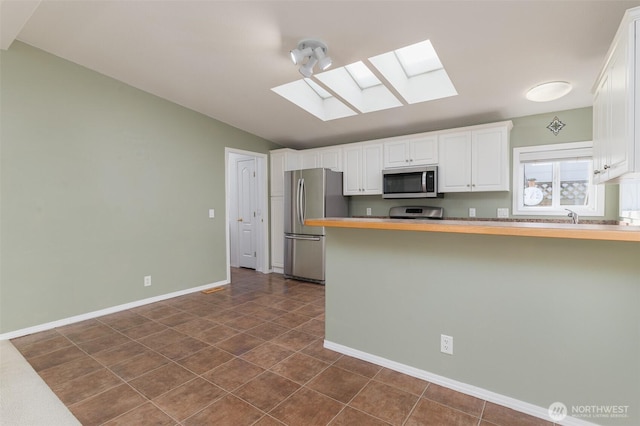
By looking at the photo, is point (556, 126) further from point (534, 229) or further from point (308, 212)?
point (308, 212)

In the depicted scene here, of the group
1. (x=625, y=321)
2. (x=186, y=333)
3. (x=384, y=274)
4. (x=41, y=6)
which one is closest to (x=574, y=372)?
(x=625, y=321)

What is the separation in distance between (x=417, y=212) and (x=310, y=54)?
2.58m

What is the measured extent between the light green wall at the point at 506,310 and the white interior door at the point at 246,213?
11.4ft

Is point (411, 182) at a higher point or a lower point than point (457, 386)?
higher

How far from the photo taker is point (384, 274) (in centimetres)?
222

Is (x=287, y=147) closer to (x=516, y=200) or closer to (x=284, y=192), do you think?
(x=284, y=192)

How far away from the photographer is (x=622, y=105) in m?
1.52

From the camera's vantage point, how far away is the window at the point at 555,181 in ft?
10.9

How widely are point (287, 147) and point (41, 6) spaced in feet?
12.0

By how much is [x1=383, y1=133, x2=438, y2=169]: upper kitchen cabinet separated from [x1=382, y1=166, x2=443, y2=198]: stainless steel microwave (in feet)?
0.43

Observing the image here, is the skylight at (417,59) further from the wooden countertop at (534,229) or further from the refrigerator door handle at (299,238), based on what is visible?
the refrigerator door handle at (299,238)

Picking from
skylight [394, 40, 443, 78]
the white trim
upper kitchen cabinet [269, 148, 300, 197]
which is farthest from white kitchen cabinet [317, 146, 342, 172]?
the white trim

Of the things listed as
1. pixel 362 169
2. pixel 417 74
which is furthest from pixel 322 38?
pixel 362 169

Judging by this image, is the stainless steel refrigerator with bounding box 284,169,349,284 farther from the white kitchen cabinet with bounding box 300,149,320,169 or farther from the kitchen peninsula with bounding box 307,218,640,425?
the kitchen peninsula with bounding box 307,218,640,425
